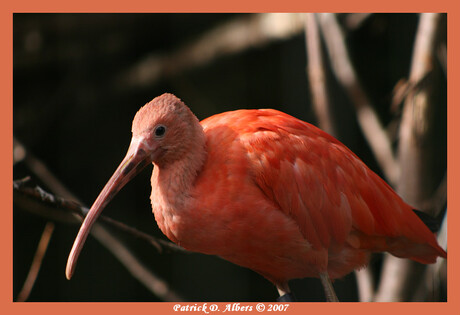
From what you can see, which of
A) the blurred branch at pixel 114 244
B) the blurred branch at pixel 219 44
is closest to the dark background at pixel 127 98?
the blurred branch at pixel 219 44

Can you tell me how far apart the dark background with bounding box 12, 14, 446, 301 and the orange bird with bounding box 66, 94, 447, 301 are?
0.75 metres

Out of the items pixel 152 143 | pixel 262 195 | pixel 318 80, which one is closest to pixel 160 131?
pixel 152 143

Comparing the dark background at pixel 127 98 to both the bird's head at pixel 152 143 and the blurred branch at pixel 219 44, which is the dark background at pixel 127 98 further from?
the bird's head at pixel 152 143

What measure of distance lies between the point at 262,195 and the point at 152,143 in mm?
507

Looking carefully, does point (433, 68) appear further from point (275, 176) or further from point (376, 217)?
point (275, 176)

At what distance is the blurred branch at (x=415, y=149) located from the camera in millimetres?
3381

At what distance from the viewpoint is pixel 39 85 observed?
3881 millimetres

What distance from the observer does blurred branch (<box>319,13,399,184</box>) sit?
12.6 ft

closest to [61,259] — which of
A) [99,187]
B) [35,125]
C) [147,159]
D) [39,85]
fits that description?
[99,187]

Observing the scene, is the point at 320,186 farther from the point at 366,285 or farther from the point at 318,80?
the point at 366,285

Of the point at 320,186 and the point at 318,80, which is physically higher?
the point at 318,80

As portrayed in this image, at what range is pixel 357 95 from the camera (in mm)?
3846

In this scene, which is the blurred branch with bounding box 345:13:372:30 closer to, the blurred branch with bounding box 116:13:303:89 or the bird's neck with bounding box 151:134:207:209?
the blurred branch with bounding box 116:13:303:89
